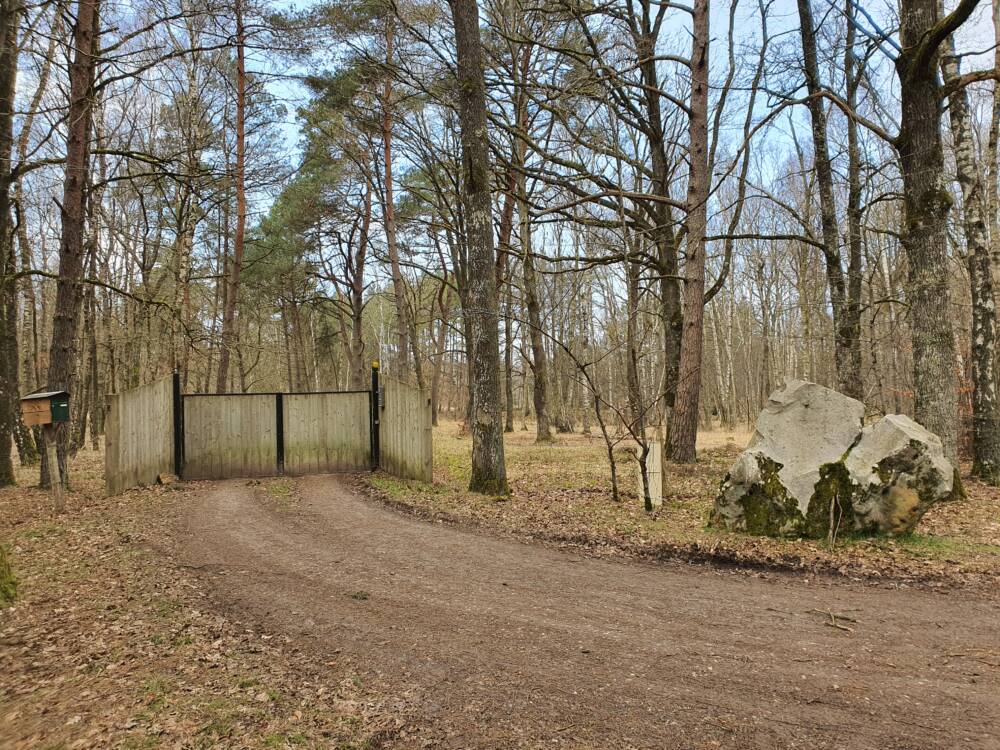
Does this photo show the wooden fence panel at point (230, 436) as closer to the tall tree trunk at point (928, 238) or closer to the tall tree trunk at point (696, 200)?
the tall tree trunk at point (696, 200)

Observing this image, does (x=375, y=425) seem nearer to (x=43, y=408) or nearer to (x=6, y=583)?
(x=43, y=408)

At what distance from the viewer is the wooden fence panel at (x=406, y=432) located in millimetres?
9844

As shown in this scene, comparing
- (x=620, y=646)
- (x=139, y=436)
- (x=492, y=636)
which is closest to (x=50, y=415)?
(x=139, y=436)

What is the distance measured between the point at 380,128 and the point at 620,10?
7581 mm

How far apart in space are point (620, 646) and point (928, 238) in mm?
8062

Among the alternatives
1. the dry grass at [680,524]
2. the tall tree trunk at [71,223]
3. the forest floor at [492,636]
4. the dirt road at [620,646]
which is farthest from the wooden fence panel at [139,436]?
the dirt road at [620,646]

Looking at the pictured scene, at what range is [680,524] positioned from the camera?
6.62 m

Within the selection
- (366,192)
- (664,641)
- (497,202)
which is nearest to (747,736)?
(664,641)

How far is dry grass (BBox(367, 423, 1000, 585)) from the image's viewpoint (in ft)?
16.6

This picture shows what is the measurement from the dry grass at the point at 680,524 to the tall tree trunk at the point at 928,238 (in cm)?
134

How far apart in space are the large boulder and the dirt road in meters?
1.18

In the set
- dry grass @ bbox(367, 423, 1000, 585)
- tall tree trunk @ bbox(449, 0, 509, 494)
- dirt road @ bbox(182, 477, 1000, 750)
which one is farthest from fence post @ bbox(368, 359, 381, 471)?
dirt road @ bbox(182, 477, 1000, 750)

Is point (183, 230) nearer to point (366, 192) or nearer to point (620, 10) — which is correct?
point (366, 192)

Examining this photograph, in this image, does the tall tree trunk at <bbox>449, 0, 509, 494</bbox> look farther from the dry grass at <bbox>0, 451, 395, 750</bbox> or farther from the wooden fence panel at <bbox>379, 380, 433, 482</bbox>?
the dry grass at <bbox>0, 451, 395, 750</bbox>
